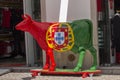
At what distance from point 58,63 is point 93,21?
1.45 m

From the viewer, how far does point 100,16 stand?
980 centimetres

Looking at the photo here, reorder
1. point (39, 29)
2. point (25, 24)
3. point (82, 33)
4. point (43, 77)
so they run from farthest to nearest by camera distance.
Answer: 1. point (43, 77)
2. point (39, 29)
3. point (25, 24)
4. point (82, 33)

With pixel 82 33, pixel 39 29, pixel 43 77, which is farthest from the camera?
pixel 43 77

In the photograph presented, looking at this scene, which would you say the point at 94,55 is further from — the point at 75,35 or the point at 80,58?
the point at 75,35

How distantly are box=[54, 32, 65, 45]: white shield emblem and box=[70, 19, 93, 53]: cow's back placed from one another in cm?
30

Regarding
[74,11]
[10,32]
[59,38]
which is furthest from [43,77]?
[10,32]

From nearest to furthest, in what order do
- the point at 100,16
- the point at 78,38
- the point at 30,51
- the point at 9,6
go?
the point at 78,38
the point at 100,16
the point at 30,51
the point at 9,6

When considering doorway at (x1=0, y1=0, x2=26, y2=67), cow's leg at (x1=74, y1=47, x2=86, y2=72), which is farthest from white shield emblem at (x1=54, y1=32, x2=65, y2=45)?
doorway at (x1=0, y1=0, x2=26, y2=67)

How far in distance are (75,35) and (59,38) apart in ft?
1.32

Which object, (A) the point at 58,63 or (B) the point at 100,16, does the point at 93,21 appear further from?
(A) the point at 58,63

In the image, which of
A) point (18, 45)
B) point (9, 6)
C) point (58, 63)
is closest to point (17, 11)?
point (9, 6)

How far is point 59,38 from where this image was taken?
29.9 ft

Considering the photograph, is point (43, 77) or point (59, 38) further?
point (43, 77)

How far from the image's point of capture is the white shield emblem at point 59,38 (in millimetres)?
9086
